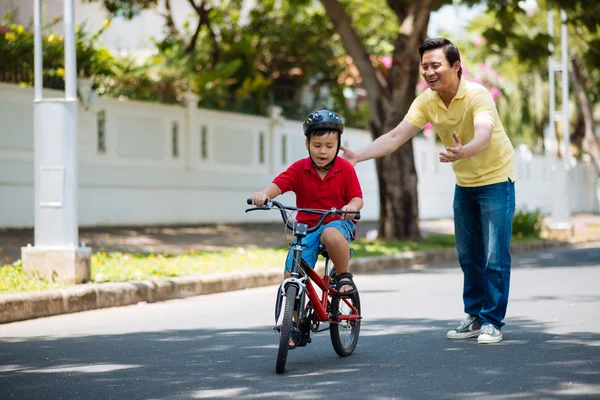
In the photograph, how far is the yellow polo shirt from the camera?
22.8ft

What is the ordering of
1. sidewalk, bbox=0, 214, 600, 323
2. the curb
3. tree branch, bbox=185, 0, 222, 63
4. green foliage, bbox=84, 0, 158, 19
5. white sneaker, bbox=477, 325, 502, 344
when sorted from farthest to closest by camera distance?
tree branch, bbox=185, 0, 222, 63 → green foliage, bbox=84, 0, 158, 19 → sidewalk, bbox=0, 214, 600, 323 → the curb → white sneaker, bbox=477, 325, 502, 344

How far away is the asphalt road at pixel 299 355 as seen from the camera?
5434mm

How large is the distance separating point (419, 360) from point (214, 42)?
1837cm

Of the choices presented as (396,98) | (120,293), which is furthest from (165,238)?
(120,293)

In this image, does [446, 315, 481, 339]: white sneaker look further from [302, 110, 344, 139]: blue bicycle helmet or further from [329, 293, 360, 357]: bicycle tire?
[302, 110, 344, 139]: blue bicycle helmet

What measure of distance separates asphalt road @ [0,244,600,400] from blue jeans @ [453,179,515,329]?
29 cm

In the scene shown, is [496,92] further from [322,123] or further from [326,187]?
[322,123]

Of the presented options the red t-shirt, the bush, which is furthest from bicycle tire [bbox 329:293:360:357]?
the bush

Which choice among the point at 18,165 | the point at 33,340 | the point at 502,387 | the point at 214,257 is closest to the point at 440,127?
the point at 502,387

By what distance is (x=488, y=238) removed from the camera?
712cm

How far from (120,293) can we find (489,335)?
176 inches

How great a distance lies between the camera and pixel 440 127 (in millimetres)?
7094

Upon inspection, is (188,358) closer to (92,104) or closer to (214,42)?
(92,104)

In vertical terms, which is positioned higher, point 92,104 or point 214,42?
point 214,42
